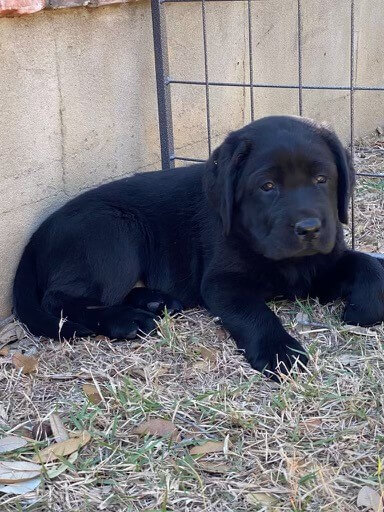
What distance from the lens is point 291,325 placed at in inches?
129

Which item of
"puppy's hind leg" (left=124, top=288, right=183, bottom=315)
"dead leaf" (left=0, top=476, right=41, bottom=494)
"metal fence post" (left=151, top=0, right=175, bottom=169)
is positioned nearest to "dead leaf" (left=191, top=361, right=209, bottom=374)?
"puppy's hind leg" (left=124, top=288, right=183, bottom=315)

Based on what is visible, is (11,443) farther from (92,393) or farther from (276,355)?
(276,355)

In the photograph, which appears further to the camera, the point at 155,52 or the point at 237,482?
the point at 155,52

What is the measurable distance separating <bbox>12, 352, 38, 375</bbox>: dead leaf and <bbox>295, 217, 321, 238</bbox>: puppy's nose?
42.6 inches

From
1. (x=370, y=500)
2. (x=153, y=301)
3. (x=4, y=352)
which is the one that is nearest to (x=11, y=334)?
(x=4, y=352)

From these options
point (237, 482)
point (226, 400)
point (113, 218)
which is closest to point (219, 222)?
point (113, 218)

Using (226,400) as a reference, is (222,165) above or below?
above

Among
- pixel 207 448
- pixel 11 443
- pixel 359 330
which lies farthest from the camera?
pixel 359 330

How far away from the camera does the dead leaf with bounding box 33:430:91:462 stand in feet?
Result: 8.09

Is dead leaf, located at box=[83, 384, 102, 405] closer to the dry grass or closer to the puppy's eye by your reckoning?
the dry grass

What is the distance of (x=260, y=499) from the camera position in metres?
2.20

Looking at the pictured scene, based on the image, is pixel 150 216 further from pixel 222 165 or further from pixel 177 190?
pixel 222 165

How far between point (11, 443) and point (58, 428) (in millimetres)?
149

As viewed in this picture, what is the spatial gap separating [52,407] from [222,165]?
3.71 feet
